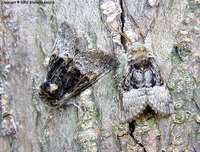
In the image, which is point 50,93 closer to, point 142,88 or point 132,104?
point 132,104

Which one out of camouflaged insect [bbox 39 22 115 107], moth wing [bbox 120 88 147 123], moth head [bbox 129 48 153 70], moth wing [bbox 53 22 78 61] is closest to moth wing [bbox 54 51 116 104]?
camouflaged insect [bbox 39 22 115 107]

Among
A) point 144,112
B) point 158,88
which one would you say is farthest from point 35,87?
point 158,88

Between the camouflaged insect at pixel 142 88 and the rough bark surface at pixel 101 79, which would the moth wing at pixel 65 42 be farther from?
the camouflaged insect at pixel 142 88

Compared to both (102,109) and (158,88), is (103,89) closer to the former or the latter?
(102,109)

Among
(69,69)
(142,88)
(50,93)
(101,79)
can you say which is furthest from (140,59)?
(50,93)

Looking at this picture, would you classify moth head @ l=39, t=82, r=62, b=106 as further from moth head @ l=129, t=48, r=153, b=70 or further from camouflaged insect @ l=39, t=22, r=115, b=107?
moth head @ l=129, t=48, r=153, b=70

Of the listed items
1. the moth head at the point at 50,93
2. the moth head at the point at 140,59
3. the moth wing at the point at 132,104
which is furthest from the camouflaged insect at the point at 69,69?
the moth wing at the point at 132,104
